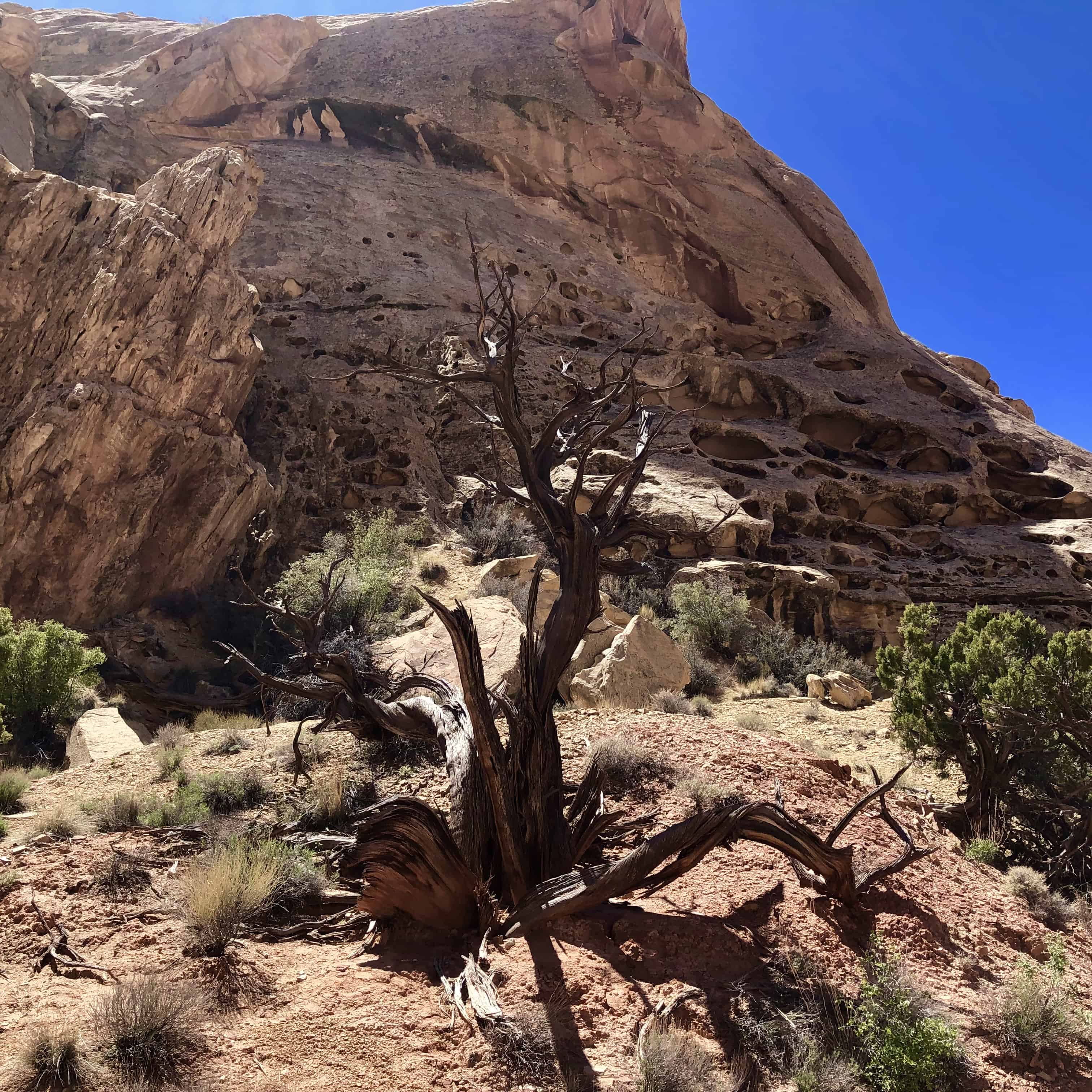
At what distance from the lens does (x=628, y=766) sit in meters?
6.85

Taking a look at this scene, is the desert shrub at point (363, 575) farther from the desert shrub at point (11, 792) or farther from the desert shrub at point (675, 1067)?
the desert shrub at point (675, 1067)

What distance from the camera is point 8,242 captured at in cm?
1811

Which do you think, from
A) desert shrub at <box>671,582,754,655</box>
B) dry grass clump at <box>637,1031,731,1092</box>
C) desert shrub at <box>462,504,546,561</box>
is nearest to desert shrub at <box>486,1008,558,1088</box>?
dry grass clump at <box>637,1031,731,1092</box>

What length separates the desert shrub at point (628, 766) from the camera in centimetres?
677

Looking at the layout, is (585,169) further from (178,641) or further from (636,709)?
(636,709)

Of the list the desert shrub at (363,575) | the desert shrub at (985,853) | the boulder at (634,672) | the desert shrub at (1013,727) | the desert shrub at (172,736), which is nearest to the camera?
the desert shrub at (985,853)

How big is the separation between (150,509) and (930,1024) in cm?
1772

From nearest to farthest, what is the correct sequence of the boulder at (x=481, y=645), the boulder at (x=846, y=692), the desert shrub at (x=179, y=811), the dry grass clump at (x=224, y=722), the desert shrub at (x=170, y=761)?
1. the desert shrub at (x=179, y=811)
2. the desert shrub at (x=170, y=761)
3. the dry grass clump at (x=224, y=722)
4. the boulder at (x=481, y=645)
5. the boulder at (x=846, y=692)

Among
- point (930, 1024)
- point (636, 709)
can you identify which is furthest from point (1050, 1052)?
point (636, 709)

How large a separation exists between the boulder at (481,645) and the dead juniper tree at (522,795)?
3172mm

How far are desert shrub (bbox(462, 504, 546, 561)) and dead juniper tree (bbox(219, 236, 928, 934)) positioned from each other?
12.3m

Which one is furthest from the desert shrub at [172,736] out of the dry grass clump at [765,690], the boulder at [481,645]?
the dry grass clump at [765,690]

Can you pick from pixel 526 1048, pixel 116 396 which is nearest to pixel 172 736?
pixel 526 1048

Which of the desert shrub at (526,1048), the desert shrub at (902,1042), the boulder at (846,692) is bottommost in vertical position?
the desert shrub at (526,1048)
